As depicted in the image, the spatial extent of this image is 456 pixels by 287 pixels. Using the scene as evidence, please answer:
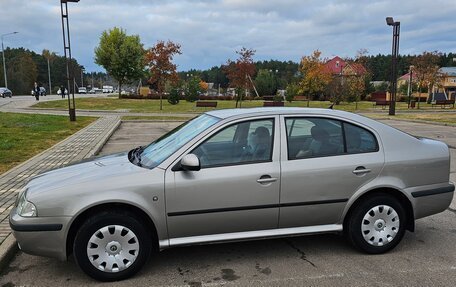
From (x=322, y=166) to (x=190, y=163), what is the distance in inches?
52.2

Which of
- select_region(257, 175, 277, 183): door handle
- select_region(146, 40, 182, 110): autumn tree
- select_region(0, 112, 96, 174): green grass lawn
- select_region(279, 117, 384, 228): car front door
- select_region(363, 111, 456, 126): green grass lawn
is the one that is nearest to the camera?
select_region(257, 175, 277, 183): door handle

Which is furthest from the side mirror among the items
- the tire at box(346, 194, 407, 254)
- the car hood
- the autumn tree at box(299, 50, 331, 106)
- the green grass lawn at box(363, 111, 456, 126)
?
the autumn tree at box(299, 50, 331, 106)

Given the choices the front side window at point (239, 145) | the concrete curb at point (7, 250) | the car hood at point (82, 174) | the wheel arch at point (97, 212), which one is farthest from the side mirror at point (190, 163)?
the concrete curb at point (7, 250)

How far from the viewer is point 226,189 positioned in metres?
3.83

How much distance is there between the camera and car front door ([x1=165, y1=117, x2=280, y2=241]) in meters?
3.78

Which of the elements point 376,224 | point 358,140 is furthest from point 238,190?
point 376,224

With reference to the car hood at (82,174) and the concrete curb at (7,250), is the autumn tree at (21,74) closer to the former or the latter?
the concrete curb at (7,250)

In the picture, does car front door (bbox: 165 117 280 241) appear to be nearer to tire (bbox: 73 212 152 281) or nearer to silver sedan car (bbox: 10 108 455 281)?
silver sedan car (bbox: 10 108 455 281)

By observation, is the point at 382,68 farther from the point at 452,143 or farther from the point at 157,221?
the point at 157,221

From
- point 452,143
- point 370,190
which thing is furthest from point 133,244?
point 452,143

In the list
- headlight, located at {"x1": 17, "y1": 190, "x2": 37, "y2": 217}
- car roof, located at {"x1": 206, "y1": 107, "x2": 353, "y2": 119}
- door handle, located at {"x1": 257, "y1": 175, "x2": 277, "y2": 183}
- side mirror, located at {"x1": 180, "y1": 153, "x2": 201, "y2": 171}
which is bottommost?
headlight, located at {"x1": 17, "y1": 190, "x2": 37, "y2": 217}

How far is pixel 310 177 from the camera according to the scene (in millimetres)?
4031

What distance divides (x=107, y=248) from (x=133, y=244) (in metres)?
0.23

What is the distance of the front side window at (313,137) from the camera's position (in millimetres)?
4156
